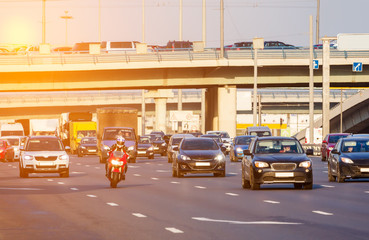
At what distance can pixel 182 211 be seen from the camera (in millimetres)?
19219

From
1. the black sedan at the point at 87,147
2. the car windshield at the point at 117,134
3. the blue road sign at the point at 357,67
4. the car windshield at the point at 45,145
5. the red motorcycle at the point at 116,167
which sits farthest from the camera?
the blue road sign at the point at 357,67

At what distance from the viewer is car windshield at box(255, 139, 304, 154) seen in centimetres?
2700

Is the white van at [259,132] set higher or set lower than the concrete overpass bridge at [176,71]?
lower

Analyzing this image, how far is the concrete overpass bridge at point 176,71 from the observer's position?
71375 millimetres

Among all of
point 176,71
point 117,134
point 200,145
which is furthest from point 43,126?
point 200,145

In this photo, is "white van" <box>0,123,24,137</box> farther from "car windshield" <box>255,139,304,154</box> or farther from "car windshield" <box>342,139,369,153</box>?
"car windshield" <box>255,139,304,154</box>

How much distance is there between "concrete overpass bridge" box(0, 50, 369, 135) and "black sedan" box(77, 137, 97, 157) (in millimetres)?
4530

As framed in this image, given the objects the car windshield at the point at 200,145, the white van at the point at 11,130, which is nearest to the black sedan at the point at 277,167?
the car windshield at the point at 200,145

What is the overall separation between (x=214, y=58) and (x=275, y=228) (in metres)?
57.6

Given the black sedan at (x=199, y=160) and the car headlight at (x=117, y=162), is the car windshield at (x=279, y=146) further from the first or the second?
the black sedan at (x=199, y=160)

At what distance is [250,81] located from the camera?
77.1 m

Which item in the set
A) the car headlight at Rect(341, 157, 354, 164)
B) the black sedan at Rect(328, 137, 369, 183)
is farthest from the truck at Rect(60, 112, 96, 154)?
the car headlight at Rect(341, 157, 354, 164)

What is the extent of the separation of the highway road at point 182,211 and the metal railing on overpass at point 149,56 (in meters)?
40.9

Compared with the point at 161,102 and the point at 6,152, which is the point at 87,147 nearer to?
the point at 6,152
